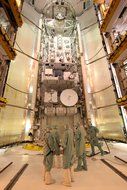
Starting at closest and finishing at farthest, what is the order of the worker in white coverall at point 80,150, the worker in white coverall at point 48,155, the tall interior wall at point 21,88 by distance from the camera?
the worker in white coverall at point 48,155 < the worker in white coverall at point 80,150 < the tall interior wall at point 21,88

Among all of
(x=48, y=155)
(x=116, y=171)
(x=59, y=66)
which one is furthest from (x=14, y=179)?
(x=59, y=66)

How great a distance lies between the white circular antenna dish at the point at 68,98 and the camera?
10203 millimetres

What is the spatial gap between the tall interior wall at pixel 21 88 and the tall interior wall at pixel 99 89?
4497mm

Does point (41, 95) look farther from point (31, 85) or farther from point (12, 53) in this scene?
point (12, 53)

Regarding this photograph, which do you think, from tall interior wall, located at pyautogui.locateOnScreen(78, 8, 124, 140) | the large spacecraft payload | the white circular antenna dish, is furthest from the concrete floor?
the large spacecraft payload

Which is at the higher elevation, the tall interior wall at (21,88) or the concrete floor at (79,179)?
the tall interior wall at (21,88)

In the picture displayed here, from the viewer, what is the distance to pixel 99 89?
11445 mm

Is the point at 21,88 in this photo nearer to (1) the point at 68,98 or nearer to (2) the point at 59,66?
(1) the point at 68,98

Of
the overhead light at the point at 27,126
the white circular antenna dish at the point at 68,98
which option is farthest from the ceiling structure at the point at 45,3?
the overhead light at the point at 27,126

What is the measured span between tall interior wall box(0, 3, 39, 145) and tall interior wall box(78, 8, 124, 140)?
14.8ft

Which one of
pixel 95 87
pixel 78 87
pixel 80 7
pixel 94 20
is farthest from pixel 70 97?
pixel 80 7

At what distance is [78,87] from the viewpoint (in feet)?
38.2

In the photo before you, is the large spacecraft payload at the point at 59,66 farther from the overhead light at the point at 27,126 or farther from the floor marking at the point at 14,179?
the floor marking at the point at 14,179

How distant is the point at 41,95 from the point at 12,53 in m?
5.44
